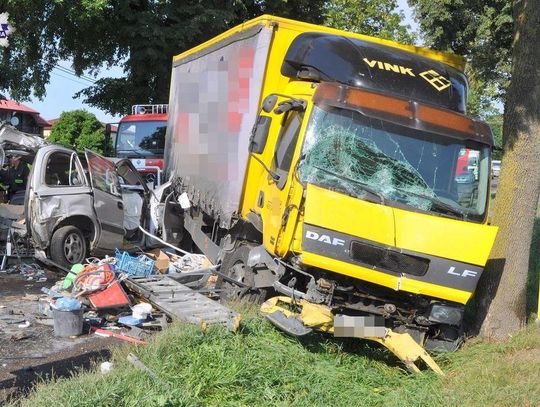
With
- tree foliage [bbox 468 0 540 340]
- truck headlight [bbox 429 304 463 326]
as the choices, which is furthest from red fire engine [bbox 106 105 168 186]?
truck headlight [bbox 429 304 463 326]

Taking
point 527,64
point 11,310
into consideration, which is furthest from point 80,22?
point 527,64

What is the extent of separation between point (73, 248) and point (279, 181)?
15.4 feet

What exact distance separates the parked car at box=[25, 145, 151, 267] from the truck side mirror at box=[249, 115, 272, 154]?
4.05 m

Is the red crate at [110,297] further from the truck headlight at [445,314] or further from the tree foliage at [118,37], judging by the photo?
the tree foliage at [118,37]

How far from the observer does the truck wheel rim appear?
30.6 ft

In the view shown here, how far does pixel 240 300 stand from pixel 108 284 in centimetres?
165

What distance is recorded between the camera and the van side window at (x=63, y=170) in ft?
31.4

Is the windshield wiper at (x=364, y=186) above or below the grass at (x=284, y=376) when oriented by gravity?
above

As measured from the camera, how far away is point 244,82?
7.64 m

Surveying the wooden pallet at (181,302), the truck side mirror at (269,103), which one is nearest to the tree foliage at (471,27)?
the truck side mirror at (269,103)

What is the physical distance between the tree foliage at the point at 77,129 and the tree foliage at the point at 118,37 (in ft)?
42.6

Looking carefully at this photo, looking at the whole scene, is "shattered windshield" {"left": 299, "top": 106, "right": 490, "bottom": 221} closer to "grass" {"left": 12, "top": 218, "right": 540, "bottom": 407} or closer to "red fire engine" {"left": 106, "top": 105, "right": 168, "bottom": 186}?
"grass" {"left": 12, "top": 218, "right": 540, "bottom": 407}

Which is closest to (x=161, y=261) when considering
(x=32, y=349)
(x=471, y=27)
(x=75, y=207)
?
(x=75, y=207)

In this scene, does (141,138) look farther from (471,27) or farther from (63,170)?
(471,27)
